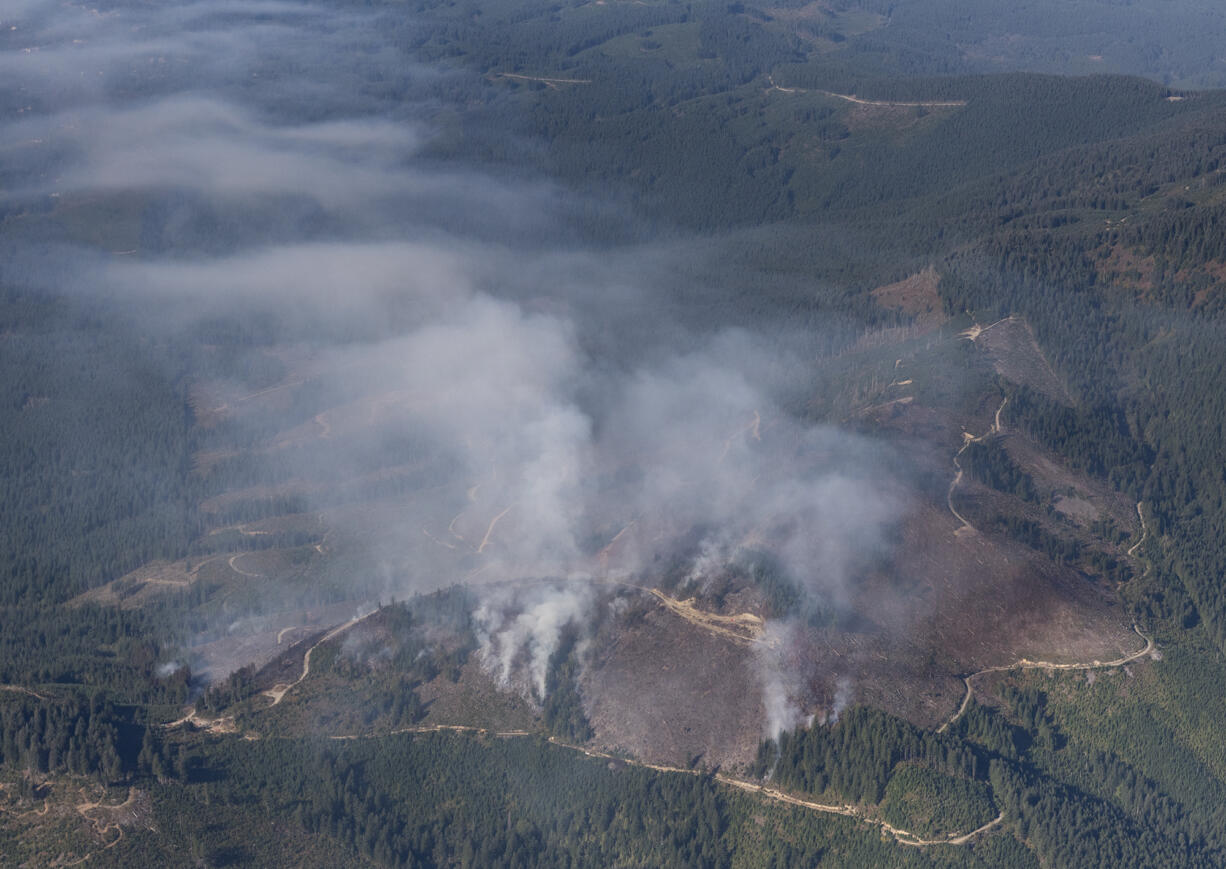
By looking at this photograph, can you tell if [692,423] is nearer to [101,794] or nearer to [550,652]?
[550,652]

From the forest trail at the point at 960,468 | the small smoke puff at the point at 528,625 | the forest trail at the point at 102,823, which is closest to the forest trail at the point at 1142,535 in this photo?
the forest trail at the point at 960,468

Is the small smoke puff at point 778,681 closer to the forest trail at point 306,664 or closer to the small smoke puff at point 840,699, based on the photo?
the small smoke puff at point 840,699

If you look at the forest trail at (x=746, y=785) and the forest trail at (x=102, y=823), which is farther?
the forest trail at (x=746, y=785)

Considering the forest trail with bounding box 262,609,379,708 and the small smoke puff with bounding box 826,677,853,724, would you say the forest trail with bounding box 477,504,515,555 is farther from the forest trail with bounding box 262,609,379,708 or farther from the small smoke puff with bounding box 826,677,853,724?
the small smoke puff with bounding box 826,677,853,724

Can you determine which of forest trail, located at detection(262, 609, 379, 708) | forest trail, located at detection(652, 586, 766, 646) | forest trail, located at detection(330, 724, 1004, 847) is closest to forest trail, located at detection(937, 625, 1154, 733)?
forest trail, located at detection(330, 724, 1004, 847)

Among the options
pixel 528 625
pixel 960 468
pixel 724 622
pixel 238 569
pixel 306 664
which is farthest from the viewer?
pixel 238 569

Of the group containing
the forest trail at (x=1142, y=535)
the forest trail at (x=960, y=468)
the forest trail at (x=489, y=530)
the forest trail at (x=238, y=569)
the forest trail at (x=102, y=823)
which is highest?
the forest trail at (x=960, y=468)

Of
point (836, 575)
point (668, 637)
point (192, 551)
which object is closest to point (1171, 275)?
point (836, 575)

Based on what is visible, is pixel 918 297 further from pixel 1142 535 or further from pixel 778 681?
pixel 778 681

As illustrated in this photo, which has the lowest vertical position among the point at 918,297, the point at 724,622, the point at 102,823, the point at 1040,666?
the point at 1040,666

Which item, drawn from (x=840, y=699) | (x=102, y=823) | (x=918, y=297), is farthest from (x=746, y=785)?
(x=918, y=297)
